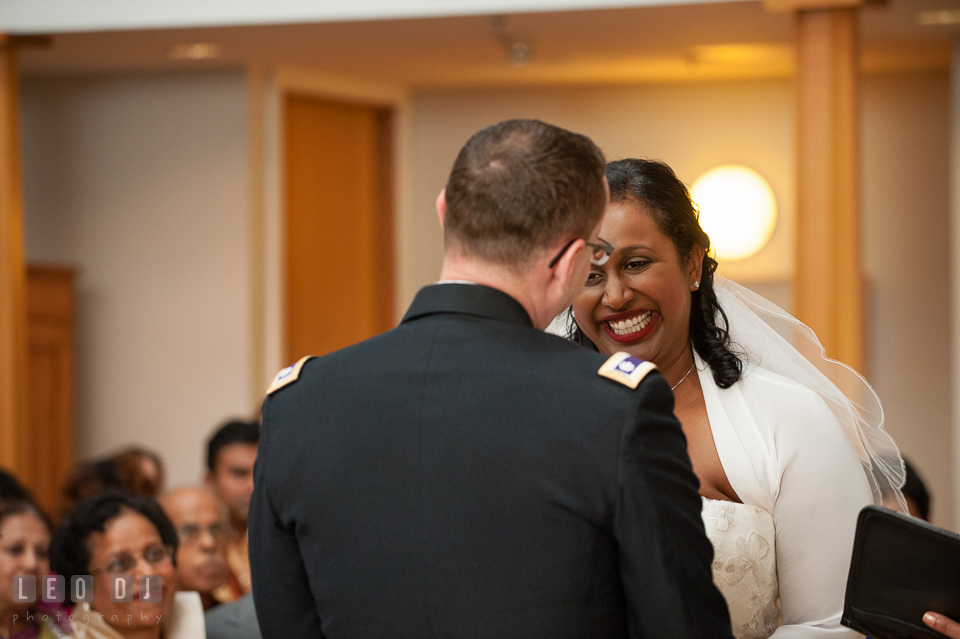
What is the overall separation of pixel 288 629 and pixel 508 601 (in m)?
0.34

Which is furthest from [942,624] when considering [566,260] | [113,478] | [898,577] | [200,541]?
[113,478]

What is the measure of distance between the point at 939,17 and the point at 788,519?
4279 millimetres

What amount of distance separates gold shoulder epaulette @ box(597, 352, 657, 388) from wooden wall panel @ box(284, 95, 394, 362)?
18.1 feet

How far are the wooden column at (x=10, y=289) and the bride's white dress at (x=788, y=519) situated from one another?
15.0 feet

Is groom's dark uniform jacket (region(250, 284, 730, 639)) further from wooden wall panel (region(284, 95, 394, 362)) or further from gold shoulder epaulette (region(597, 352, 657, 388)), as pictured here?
wooden wall panel (region(284, 95, 394, 362))

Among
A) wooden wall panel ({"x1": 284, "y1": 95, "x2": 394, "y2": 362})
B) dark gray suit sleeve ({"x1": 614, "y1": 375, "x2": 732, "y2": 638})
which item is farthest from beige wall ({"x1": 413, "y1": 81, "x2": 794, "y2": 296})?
dark gray suit sleeve ({"x1": 614, "y1": 375, "x2": 732, "y2": 638})

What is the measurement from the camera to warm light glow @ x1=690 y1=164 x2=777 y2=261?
22.1 ft

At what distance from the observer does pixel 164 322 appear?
21.5ft

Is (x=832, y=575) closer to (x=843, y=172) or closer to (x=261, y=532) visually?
(x=261, y=532)

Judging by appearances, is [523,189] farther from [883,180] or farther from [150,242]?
[883,180]

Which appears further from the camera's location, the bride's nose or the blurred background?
the blurred background

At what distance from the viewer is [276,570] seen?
57.8 inches

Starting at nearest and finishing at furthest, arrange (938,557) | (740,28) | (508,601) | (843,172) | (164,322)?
1. (508,601)
2. (938,557)
3. (843,172)
4. (740,28)
5. (164,322)

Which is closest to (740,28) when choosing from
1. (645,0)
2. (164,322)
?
(645,0)
